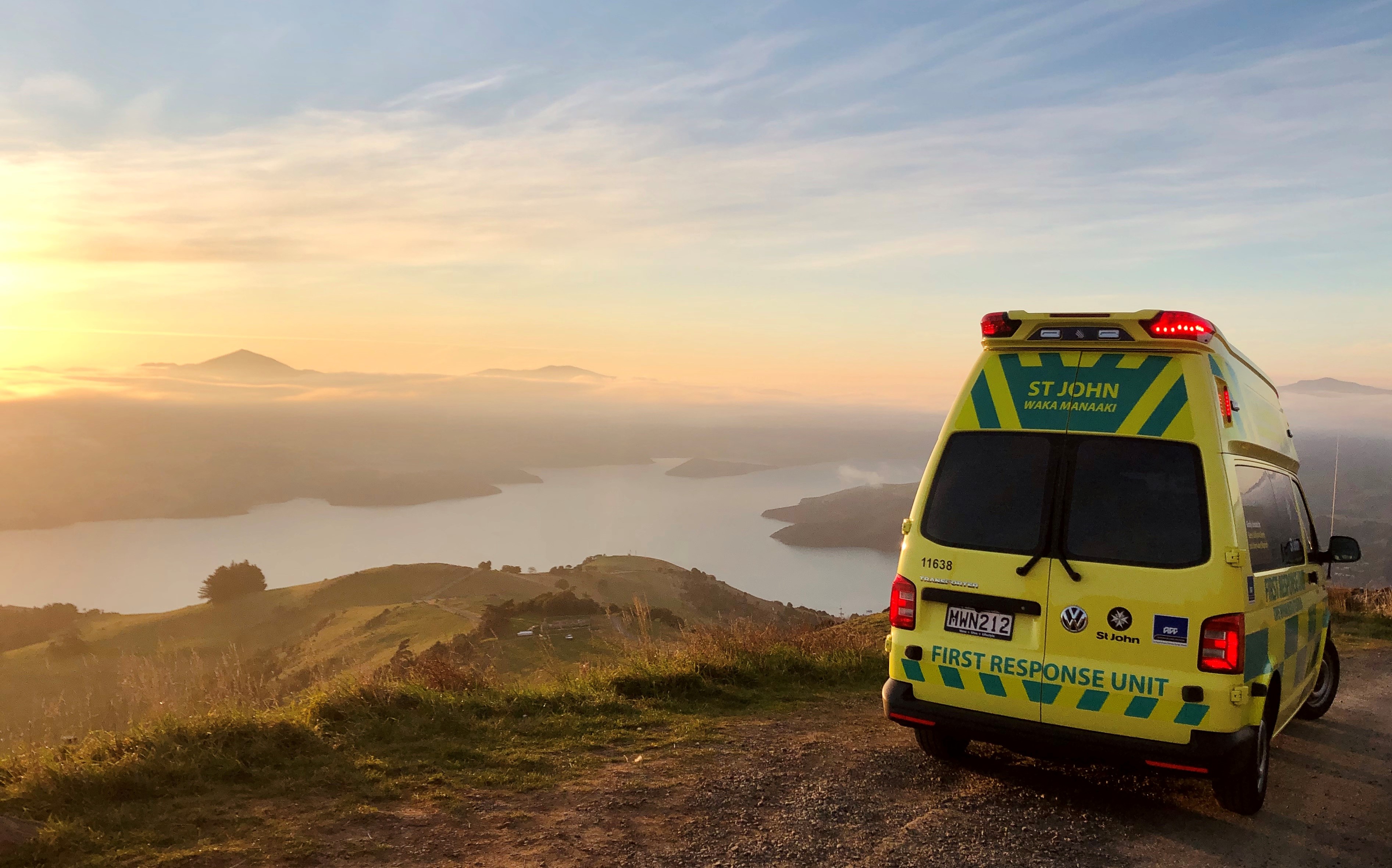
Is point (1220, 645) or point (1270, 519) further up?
point (1270, 519)

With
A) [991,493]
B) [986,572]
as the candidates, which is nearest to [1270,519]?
[991,493]

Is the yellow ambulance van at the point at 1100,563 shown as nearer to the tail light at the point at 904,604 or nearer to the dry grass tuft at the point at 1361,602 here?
the tail light at the point at 904,604

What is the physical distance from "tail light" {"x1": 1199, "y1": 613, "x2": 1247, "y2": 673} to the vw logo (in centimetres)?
55

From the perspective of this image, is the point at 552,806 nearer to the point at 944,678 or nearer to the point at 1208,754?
the point at 944,678

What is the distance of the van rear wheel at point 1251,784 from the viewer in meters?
4.68

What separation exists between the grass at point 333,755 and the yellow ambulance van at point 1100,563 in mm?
2539

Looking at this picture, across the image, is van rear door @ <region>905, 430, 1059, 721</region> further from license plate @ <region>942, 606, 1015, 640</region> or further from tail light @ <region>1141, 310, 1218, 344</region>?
tail light @ <region>1141, 310, 1218, 344</region>

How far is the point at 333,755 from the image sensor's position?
552 cm

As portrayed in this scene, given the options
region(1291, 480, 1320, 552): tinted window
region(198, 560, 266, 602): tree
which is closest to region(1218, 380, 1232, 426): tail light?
region(1291, 480, 1320, 552): tinted window

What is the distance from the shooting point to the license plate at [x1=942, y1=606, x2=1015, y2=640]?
15.5 ft

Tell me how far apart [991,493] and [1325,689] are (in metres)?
5.43

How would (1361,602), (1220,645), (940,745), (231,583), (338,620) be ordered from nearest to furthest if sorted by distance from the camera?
(1220,645) → (940,745) → (1361,602) → (338,620) → (231,583)

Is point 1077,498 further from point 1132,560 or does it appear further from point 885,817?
point 885,817

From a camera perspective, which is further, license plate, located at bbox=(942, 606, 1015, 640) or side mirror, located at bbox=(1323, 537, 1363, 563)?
side mirror, located at bbox=(1323, 537, 1363, 563)
